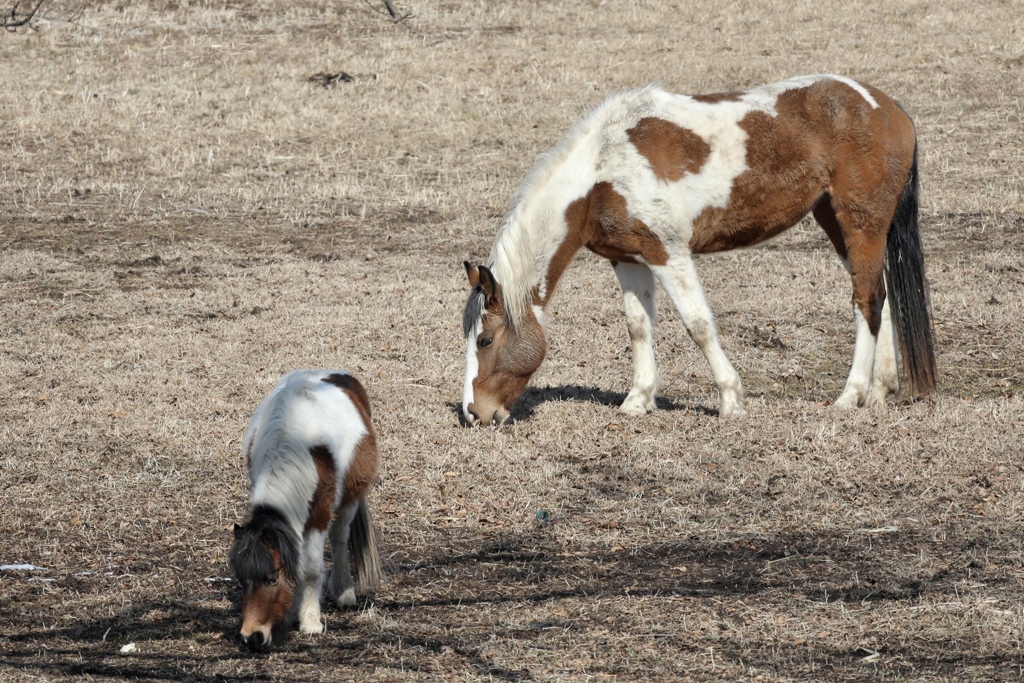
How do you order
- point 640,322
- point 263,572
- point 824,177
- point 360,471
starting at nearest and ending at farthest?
1. point 263,572
2. point 360,471
3. point 824,177
4. point 640,322

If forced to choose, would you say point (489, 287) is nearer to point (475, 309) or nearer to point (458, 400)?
point (475, 309)

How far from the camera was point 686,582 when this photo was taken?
5699 millimetres

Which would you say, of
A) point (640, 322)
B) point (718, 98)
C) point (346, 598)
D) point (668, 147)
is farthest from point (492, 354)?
point (346, 598)

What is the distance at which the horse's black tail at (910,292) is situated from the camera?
28.3 feet

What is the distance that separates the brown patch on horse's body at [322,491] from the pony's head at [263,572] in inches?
10.5

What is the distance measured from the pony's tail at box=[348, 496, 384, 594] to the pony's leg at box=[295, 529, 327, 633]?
1.26ft

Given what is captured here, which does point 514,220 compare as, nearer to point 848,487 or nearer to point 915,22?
point 848,487

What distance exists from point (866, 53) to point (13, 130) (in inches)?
600

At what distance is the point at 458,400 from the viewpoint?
9.03m

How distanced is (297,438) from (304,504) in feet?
0.98

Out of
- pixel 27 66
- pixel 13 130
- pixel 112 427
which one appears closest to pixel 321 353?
pixel 112 427

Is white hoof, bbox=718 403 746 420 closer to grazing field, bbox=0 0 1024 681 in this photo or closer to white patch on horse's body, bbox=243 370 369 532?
grazing field, bbox=0 0 1024 681

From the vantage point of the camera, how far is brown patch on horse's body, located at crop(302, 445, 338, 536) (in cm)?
506

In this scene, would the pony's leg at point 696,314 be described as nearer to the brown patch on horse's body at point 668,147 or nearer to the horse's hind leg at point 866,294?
the brown patch on horse's body at point 668,147
